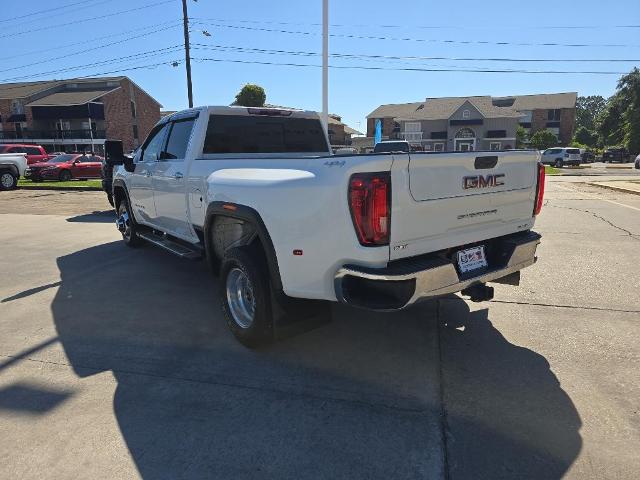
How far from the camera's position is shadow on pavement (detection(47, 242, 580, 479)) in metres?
2.41

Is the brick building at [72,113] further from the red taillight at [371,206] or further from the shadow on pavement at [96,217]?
the red taillight at [371,206]

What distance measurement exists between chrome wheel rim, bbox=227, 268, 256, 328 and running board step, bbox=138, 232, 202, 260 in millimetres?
906

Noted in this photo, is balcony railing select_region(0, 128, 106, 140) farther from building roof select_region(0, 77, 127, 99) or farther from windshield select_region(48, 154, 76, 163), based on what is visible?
windshield select_region(48, 154, 76, 163)

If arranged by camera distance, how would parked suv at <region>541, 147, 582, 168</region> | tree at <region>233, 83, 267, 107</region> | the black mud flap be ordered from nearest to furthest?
the black mud flap
parked suv at <region>541, 147, 582, 168</region>
tree at <region>233, 83, 267, 107</region>

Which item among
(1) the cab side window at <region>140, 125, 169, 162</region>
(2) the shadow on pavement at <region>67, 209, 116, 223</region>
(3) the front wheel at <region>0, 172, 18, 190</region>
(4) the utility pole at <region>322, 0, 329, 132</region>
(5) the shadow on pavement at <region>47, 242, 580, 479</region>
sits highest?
(4) the utility pole at <region>322, 0, 329, 132</region>

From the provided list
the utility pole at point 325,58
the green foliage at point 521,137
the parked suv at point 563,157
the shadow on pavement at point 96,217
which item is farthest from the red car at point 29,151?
the green foliage at point 521,137

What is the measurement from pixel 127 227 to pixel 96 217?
181 inches

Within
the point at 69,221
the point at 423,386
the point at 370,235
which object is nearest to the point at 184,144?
the point at 370,235

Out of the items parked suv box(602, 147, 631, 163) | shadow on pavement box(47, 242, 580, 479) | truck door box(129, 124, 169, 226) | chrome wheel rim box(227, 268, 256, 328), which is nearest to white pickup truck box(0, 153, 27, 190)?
truck door box(129, 124, 169, 226)

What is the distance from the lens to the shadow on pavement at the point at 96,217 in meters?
10.7

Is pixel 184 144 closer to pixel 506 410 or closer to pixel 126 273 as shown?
pixel 126 273

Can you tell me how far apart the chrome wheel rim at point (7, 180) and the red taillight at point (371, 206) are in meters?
20.3

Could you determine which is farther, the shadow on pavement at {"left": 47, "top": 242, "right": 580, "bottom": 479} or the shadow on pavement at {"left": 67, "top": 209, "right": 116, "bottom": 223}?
the shadow on pavement at {"left": 67, "top": 209, "right": 116, "bottom": 223}

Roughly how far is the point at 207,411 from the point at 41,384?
1.31 m
